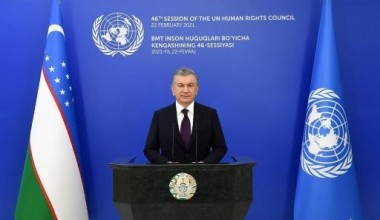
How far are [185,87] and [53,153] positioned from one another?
142 centimetres

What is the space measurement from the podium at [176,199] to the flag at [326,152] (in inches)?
54.4

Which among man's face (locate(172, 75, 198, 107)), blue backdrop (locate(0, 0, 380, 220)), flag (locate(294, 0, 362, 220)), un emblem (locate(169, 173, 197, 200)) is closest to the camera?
un emblem (locate(169, 173, 197, 200))

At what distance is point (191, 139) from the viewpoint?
2615mm

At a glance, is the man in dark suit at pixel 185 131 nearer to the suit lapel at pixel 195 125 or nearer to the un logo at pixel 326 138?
the suit lapel at pixel 195 125

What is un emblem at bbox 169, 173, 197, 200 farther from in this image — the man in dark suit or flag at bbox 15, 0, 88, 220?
flag at bbox 15, 0, 88, 220

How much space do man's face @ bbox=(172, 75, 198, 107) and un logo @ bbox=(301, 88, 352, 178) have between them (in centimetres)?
129

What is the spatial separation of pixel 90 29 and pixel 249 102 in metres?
1.50

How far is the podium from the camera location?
7.29 ft

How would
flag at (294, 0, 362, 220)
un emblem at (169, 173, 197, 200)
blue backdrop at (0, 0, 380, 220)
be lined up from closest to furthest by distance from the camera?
1. un emblem at (169, 173, 197, 200)
2. flag at (294, 0, 362, 220)
3. blue backdrop at (0, 0, 380, 220)

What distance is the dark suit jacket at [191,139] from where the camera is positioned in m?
2.61

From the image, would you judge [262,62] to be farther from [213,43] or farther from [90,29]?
[90,29]

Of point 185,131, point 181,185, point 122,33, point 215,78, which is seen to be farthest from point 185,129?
point 122,33

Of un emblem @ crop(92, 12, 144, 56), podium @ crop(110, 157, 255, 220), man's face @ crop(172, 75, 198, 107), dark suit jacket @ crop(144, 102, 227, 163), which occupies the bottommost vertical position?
podium @ crop(110, 157, 255, 220)

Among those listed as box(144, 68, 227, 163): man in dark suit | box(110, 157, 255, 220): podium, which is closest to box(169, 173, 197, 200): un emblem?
box(110, 157, 255, 220): podium
